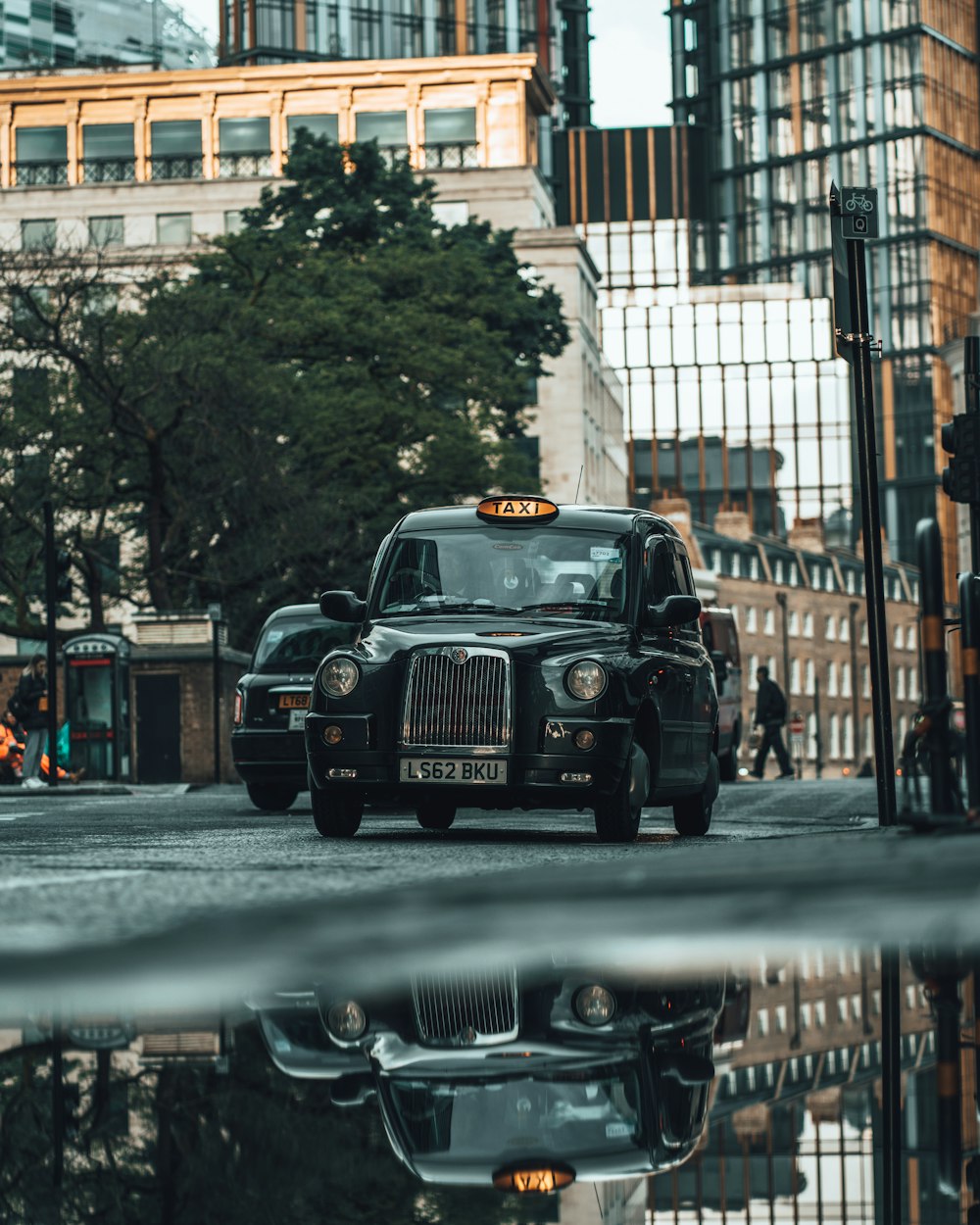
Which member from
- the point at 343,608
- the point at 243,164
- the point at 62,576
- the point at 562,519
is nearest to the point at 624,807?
the point at 562,519

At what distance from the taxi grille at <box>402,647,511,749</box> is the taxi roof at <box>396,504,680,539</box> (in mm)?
1816

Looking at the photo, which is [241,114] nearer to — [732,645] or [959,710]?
[732,645]

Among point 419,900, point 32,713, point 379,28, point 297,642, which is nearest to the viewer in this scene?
point 419,900

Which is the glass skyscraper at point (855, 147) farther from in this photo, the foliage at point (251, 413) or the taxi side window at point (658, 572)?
the taxi side window at point (658, 572)

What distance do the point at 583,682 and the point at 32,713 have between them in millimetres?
20344

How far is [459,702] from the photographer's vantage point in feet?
44.0

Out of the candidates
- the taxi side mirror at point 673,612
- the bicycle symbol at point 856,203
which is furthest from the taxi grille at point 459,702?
the bicycle symbol at point 856,203

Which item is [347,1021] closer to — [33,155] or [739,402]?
[33,155]

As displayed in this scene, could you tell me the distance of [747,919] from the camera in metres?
6.32

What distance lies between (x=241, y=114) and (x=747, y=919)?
9646cm

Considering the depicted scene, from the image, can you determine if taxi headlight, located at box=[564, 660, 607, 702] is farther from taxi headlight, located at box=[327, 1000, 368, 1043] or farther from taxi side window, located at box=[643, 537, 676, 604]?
taxi headlight, located at box=[327, 1000, 368, 1043]

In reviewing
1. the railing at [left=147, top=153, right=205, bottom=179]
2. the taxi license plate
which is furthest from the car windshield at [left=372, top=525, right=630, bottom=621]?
the railing at [left=147, top=153, right=205, bottom=179]

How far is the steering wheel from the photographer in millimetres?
14805

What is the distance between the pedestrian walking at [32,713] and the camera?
32250mm
